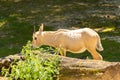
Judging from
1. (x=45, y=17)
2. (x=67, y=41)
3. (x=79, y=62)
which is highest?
(x=79, y=62)

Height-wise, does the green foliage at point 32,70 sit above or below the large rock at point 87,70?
above

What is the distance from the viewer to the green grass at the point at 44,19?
3188cm

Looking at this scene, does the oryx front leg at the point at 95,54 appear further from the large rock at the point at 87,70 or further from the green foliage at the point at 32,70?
the green foliage at the point at 32,70

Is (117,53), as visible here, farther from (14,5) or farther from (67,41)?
(14,5)

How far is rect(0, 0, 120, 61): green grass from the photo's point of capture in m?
31.9

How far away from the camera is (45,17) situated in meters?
39.4

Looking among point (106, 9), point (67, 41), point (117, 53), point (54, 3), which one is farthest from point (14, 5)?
point (67, 41)

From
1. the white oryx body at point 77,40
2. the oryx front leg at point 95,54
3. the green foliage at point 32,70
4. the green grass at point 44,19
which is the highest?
the green foliage at point 32,70

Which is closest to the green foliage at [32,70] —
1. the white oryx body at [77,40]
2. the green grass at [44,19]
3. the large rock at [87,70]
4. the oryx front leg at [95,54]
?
the large rock at [87,70]

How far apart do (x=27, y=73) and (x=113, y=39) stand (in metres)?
20.7

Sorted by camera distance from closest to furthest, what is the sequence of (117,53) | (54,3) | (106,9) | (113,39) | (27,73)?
(27,73) → (117,53) → (113,39) → (106,9) → (54,3)

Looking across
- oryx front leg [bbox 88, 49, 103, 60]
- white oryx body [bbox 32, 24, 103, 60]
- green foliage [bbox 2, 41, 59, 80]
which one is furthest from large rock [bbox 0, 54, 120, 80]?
oryx front leg [bbox 88, 49, 103, 60]

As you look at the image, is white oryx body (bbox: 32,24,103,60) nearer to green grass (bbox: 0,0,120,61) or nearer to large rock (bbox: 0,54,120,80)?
large rock (bbox: 0,54,120,80)

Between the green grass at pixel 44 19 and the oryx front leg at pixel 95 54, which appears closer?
the oryx front leg at pixel 95 54
